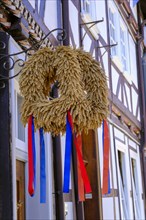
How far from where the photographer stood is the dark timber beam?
132 inches

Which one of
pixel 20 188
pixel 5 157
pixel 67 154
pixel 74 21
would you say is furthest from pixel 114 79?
pixel 67 154

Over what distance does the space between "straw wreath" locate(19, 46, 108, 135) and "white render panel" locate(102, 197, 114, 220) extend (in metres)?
4.01

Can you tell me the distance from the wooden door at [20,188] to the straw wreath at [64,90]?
1338mm

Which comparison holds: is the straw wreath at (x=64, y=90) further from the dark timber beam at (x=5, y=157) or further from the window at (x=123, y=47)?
the window at (x=123, y=47)

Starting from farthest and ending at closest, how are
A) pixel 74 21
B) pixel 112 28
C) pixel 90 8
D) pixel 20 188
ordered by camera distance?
pixel 112 28 < pixel 90 8 < pixel 74 21 < pixel 20 188

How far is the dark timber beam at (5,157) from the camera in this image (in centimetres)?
335

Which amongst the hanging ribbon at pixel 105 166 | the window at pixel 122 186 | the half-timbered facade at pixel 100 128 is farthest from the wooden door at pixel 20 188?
the window at pixel 122 186

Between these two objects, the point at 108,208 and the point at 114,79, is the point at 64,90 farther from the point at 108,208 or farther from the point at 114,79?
→ the point at 114,79

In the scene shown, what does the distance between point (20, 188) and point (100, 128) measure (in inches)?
111

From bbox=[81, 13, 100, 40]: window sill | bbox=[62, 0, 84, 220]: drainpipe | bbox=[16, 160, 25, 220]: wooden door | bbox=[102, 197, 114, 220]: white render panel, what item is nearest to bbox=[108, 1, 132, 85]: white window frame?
bbox=[81, 13, 100, 40]: window sill

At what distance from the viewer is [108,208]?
7324 millimetres

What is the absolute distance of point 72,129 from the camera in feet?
10.00

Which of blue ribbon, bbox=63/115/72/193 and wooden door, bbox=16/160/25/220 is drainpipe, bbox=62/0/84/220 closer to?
wooden door, bbox=16/160/25/220

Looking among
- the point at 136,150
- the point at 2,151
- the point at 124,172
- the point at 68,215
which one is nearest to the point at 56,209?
the point at 68,215
